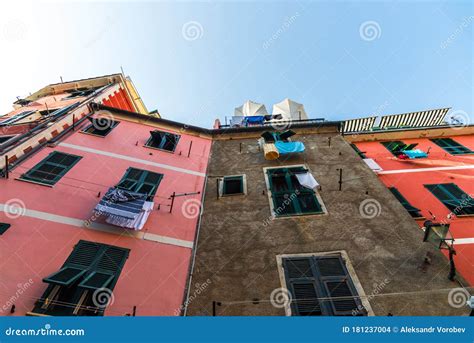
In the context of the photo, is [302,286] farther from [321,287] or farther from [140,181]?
[140,181]

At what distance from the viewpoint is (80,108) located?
1565cm

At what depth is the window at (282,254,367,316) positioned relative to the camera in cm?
755

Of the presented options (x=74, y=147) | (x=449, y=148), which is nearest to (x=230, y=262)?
(x=74, y=147)

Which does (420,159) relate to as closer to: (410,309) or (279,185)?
(279,185)

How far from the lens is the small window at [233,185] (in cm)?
1239

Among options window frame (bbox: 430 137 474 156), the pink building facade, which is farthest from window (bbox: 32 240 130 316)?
window frame (bbox: 430 137 474 156)
